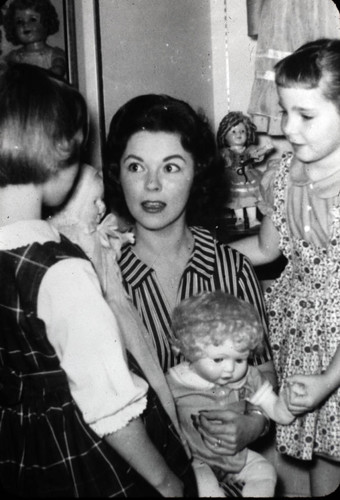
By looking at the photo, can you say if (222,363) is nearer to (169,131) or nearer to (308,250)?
(308,250)

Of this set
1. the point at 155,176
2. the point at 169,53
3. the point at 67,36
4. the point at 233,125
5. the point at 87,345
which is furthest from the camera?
the point at 233,125

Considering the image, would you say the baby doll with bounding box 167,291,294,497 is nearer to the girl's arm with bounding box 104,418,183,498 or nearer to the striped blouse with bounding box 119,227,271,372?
the striped blouse with bounding box 119,227,271,372

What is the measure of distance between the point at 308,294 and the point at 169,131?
45 centimetres

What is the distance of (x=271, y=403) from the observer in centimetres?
119

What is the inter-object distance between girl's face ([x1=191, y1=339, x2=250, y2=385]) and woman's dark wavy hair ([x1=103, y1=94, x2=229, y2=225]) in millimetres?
385

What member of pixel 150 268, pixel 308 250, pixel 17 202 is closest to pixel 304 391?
pixel 308 250

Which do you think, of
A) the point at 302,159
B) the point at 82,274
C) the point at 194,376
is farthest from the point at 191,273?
the point at 82,274

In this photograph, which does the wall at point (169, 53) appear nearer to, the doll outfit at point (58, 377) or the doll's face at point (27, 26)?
the doll's face at point (27, 26)

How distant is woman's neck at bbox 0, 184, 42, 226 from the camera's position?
36.2 inches

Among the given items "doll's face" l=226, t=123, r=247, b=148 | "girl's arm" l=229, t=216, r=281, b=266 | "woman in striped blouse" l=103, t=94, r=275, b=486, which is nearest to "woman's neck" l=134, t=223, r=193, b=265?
"woman in striped blouse" l=103, t=94, r=275, b=486

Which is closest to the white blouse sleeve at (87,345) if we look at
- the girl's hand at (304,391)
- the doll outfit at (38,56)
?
the girl's hand at (304,391)

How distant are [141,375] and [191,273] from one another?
0.34m

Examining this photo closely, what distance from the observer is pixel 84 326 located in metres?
0.84

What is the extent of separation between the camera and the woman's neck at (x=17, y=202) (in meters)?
0.92
